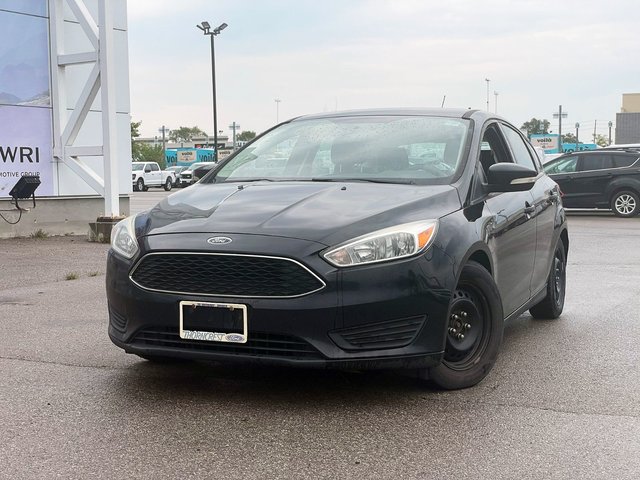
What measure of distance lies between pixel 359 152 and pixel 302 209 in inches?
41.6

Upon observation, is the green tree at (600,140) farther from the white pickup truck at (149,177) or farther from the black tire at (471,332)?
the black tire at (471,332)

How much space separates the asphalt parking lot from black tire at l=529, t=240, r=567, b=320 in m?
0.39

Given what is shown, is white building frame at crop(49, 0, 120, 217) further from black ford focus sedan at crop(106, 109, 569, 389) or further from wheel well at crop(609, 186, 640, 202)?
wheel well at crop(609, 186, 640, 202)

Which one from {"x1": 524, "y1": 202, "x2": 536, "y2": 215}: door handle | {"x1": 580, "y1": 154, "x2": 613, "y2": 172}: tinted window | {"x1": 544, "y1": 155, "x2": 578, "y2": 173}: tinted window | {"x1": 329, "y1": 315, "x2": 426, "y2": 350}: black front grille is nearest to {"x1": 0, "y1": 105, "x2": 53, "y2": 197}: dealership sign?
{"x1": 524, "y1": 202, "x2": 536, "y2": 215}: door handle

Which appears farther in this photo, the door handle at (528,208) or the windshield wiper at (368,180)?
the door handle at (528,208)

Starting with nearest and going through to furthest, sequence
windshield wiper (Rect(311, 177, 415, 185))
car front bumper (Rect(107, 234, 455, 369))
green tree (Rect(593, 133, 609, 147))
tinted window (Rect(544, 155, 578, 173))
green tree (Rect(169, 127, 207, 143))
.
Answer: car front bumper (Rect(107, 234, 455, 369))
windshield wiper (Rect(311, 177, 415, 185))
tinted window (Rect(544, 155, 578, 173))
green tree (Rect(593, 133, 609, 147))
green tree (Rect(169, 127, 207, 143))

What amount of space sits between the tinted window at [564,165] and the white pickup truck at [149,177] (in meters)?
32.5

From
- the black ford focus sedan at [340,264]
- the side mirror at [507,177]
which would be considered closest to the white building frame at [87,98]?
the black ford focus sedan at [340,264]

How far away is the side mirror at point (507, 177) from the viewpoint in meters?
5.04

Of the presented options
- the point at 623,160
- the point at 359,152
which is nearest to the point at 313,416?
the point at 359,152

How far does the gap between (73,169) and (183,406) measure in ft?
35.8

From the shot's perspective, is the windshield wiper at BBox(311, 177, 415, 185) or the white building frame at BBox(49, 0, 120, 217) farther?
the white building frame at BBox(49, 0, 120, 217)

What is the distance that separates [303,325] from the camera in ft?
13.1

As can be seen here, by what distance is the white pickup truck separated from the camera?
49.7m
